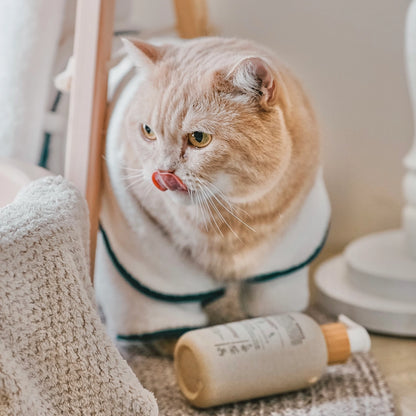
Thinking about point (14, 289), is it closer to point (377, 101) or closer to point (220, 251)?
point (220, 251)

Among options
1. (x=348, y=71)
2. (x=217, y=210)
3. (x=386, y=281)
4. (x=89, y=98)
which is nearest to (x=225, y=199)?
(x=217, y=210)

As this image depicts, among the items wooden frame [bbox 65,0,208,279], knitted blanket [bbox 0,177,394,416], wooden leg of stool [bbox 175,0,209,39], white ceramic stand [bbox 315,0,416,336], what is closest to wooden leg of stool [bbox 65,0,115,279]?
wooden frame [bbox 65,0,208,279]

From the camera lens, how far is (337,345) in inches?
34.5

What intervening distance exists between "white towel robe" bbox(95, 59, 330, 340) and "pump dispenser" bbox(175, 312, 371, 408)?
0.09 meters

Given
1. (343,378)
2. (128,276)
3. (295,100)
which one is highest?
(295,100)

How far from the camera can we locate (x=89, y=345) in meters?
0.63

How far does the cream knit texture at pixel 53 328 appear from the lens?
22.9 inches

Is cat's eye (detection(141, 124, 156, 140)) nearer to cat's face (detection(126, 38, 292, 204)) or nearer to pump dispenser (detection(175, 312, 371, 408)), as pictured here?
cat's face (detection(126, 38, 292, 204))

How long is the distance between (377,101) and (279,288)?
533 mm

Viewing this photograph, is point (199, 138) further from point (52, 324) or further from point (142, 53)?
point (52, 324)

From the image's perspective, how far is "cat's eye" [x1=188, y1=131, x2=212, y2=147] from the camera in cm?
75

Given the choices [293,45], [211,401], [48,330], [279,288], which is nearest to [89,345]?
[48,330]

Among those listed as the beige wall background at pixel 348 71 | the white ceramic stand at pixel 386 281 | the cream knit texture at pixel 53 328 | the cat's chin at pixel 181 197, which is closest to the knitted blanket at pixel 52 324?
the cream knit texture at pixel 53 328

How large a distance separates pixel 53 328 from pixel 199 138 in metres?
0.27
